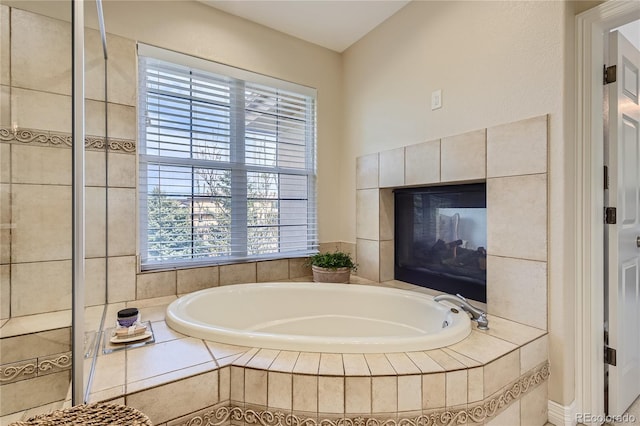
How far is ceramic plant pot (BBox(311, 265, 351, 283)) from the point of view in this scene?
2.29 meters

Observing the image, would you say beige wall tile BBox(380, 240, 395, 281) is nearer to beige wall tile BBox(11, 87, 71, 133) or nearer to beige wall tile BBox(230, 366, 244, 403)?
beige wall tile BBox(230, 366, 244, 403)

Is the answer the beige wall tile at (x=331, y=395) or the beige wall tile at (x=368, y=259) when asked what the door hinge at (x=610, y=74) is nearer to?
the beige wall tile at (x=368, y=259)

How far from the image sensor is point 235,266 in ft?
7.57

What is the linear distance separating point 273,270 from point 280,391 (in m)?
1.37

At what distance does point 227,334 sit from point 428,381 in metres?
0.84

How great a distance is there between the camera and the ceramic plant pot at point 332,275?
229 centimetres

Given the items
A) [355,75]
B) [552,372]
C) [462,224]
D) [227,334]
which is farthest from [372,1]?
[552,372]

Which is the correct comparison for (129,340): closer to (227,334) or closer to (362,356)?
(227,334)

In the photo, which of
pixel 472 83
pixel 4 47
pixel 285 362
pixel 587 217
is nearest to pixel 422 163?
pixel 472 83

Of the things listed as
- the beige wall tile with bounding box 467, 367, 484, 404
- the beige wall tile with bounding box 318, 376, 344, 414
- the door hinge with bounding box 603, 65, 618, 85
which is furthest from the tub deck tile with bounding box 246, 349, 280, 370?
the door hinge with bounding box 603, 65, 618, 85

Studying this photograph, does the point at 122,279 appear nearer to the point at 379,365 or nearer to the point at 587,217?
the point at 379,365

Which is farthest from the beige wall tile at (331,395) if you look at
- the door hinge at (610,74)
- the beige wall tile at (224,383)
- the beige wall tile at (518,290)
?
the door hinge at (610,74)

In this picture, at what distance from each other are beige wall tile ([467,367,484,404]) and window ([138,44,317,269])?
1653mm

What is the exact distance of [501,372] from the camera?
4.13ft
